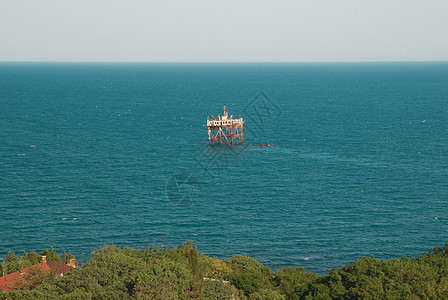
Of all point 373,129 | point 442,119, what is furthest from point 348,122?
point 442,119

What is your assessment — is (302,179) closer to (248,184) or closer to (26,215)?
(248,184)

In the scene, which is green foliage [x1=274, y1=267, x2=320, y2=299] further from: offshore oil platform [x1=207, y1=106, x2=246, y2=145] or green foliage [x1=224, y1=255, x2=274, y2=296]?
offshore oil platform [x1=207, y1=106, x2=246, y2=145]

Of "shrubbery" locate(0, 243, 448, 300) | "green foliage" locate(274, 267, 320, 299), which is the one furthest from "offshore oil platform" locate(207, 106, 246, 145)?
"shrubbery" locate(0, 243, 448, 300)

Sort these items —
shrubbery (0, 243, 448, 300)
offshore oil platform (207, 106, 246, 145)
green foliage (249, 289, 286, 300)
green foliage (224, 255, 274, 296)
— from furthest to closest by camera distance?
offshore oil platform (207, 106, 246, 145)
green foliage (224, 255, 274, 296)
green foliage (249, 289, 286, 300)
shrubbery (0, 243, 448, 300)

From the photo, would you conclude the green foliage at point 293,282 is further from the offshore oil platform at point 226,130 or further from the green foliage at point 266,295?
the offshore oil platform at point 226,130

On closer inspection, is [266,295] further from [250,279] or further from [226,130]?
[226,130]

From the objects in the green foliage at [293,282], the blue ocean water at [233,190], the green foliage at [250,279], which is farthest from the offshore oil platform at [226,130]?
the green foliage at [293,282]
